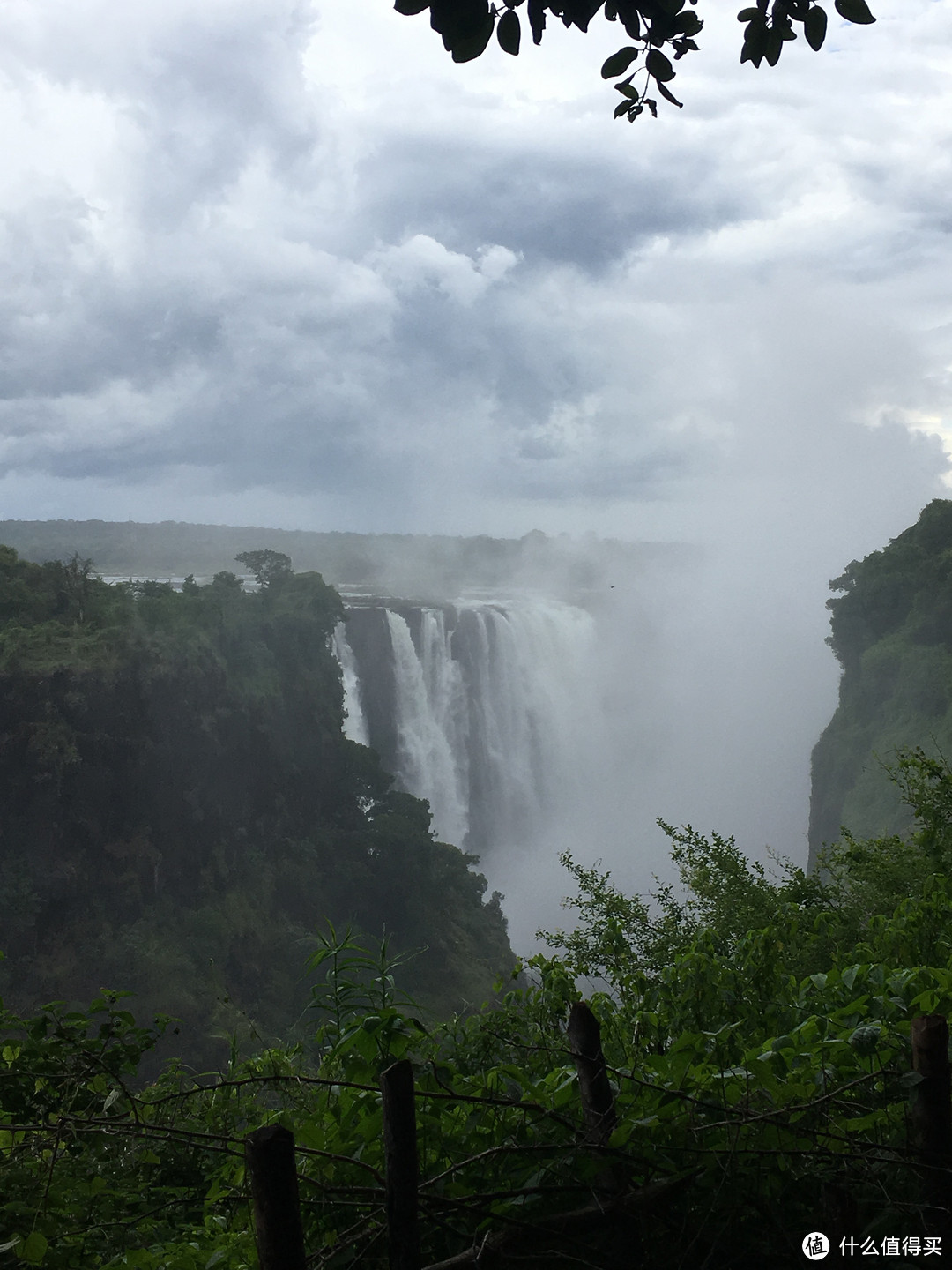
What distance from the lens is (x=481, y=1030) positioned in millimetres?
2799

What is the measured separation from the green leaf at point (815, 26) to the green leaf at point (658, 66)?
0.42 metres

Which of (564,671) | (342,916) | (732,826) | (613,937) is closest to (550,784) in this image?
(564,671)

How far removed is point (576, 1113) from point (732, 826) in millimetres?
63952

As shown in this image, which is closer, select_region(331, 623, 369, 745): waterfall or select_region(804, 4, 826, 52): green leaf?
select_region(804, 4, 826, 52): green leaf

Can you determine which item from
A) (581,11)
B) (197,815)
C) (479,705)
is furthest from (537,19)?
Result: (479,705)

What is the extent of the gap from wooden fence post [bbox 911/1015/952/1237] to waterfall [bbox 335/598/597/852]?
125 ft

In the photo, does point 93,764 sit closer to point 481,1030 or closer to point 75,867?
point 75,867

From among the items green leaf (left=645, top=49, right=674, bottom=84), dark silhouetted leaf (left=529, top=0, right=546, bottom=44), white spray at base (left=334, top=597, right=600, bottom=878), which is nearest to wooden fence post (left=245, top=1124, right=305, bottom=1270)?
dark silhouetted leaf (left=529, top=0, right=546, bottom=44)

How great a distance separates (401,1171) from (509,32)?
7.74ft

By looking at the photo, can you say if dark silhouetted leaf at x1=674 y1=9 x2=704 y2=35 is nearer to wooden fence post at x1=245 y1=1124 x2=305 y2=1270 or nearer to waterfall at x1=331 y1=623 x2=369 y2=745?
wooden fence post at x1=245 y1=1124 x2=305 y2=1270

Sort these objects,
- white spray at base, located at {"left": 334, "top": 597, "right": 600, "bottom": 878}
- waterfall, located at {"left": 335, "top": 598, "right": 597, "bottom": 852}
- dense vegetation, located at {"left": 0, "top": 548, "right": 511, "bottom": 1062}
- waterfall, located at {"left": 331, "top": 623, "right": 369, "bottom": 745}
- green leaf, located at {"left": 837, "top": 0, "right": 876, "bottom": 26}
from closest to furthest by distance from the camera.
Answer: green leaf, located at {"left": 837, "top": 0, "right": 876, "bottom": 26}
dense vegetation, located at {"left": 0, "top": 548, "right": 511, "bottom": 1062}
waterfall, located at {"left": 331, "top": 623, "right": 369, "bottom": 745}
waterfall, located at {"left": 335, "top": 598, "right": 597, "bottom": 852}
white spray at base, located at {"left": 334, "top": 597, "right": 600, "bottom": 878}

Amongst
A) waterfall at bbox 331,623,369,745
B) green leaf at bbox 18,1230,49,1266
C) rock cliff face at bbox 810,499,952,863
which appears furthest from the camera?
waterfall at bbox 331,623,369,745

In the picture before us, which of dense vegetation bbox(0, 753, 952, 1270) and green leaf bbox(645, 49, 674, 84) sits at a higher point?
green leaf bbox(645, 49, 674, 84)

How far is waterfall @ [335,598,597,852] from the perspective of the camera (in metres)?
40.7
